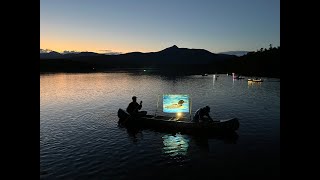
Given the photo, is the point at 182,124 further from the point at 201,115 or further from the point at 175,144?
the point at 175,144

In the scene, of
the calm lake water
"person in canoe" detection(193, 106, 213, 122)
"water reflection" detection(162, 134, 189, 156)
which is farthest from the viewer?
"person in canoe" detection(193, 106, 213, 122)

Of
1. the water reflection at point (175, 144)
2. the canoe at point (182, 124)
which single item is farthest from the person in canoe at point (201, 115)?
the water reflection at point (175, 144)

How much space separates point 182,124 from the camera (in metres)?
30.3

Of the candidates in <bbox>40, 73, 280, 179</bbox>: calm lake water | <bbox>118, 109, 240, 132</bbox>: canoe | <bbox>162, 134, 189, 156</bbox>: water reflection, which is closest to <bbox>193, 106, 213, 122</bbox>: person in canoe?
<bbox>118, 109, 240, 132</bbox>: canoe

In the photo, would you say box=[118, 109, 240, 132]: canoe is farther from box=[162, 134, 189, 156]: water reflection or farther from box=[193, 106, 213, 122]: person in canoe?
box=[162, 134, 189, 156]: water reflection

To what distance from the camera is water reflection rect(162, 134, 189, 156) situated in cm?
2470

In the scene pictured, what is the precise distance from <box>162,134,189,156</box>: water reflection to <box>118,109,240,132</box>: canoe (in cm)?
128

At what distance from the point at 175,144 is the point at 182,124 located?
12.7ft

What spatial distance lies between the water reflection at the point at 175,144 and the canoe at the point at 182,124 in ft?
4.21

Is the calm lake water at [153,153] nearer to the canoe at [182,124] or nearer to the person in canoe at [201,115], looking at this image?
the canoe at [182,124]

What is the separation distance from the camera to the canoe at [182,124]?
29.0 metres

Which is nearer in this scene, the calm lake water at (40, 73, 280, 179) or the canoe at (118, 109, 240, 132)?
the calm lake water at (40, 73, 280, 179)
